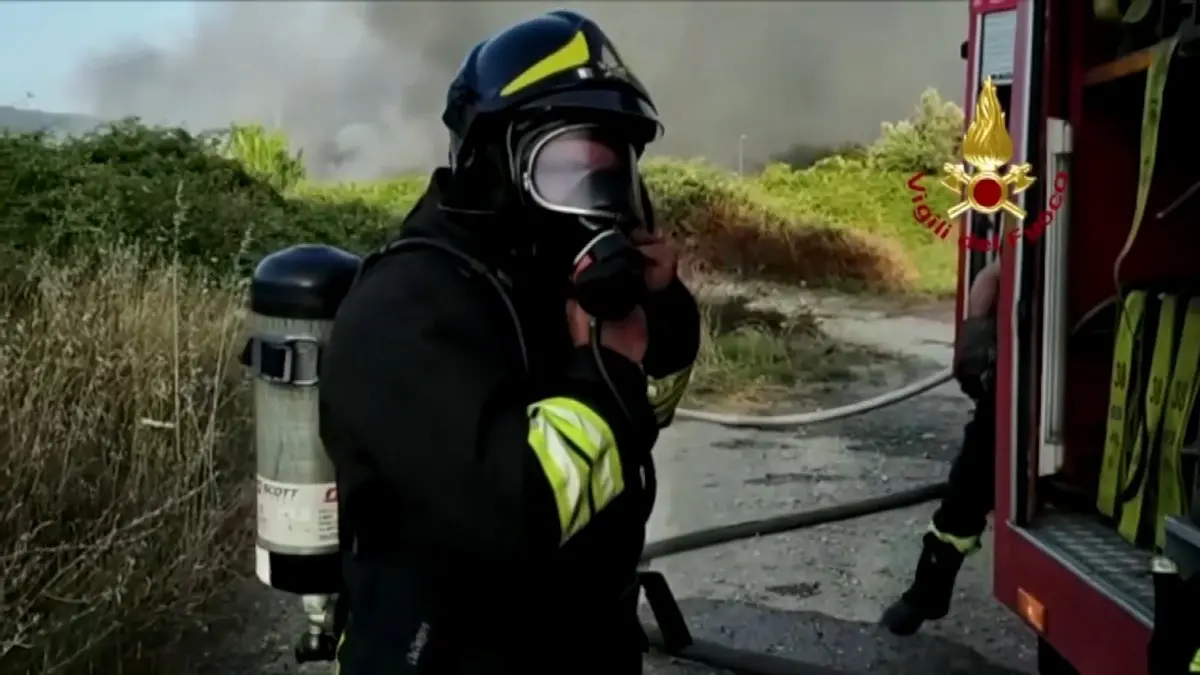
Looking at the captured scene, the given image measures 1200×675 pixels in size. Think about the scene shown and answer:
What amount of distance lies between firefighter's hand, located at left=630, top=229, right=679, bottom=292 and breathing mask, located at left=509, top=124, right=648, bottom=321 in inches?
2.4

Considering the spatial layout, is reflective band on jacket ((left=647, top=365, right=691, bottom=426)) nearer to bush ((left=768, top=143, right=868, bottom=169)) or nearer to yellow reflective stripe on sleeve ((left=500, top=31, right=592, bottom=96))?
yellow reflective stripe on sleeve ((left=500, top=31, right=592, bottom=96))

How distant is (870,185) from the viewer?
6.54 meters

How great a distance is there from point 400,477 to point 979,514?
2422 mm

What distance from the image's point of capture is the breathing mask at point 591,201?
1.62 m

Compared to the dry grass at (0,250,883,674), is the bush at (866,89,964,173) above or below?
above

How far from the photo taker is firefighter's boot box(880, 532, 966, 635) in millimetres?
3713

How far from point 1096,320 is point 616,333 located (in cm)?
160

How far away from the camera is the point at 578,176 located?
66.6 inches

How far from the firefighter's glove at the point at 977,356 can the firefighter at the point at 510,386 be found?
1.61 meters

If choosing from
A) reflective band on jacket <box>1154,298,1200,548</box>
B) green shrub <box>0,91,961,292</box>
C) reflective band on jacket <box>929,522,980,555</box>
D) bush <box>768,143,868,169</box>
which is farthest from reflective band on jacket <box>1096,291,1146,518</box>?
bush <box>768,143,868,169</box>

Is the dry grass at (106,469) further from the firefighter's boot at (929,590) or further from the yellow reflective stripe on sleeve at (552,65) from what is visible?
the firefighter's boot at (929,590)

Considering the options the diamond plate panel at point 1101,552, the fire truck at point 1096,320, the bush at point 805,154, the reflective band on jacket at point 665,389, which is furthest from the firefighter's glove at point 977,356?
the bush at point 805,154

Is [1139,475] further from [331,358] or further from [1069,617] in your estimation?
[331,358]

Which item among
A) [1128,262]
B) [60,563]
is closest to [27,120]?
[60,563]
